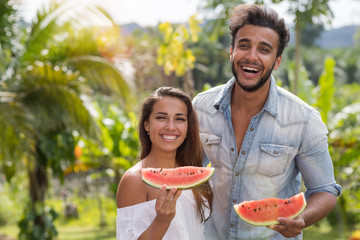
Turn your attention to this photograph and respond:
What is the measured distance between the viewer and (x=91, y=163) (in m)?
9.59

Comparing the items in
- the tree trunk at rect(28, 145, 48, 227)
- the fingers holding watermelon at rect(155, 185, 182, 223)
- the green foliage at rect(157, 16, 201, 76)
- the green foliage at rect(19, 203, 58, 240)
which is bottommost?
the green foliage at rect(19, 203, 58, 240)

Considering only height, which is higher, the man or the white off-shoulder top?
the man

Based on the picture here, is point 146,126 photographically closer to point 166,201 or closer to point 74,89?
point 166,201

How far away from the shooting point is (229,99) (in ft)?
9.82

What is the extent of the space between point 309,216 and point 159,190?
80 centimetres

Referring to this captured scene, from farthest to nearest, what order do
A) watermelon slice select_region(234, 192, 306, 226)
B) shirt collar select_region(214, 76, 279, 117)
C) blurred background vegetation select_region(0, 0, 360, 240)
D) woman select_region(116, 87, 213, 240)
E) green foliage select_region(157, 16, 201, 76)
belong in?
green foliage select_region(157, 16, 201, 76) → blurred background vegetation select_region(0, 0, 360, 240) → shirt collar select_region(214, 76, 279, 117) → woman select_region(116, 87, 213, 240) → watermelon slice select_region(234, 192, 306, 226)

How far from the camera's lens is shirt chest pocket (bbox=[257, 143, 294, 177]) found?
110 inches

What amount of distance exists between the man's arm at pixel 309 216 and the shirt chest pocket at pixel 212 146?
1.95 ft

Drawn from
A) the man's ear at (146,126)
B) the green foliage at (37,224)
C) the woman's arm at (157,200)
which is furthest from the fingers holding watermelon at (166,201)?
the green foliage at (37,224)

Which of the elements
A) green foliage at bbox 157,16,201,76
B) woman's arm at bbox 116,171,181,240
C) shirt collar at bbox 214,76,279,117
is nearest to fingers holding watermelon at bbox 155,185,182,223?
woman's arm at bbox 116,171,181,240

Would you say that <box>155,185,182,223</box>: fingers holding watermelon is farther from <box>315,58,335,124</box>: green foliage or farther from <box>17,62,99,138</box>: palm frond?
<box>315,58,335,124</box>: green foliage

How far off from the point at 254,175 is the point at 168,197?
2.71ft

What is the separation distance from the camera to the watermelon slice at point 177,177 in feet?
7.71

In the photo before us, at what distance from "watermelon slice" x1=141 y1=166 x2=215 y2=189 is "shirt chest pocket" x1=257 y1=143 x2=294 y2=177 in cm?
50
